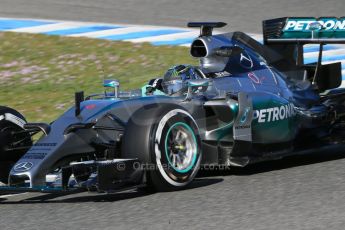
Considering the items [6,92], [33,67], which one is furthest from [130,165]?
[33,67]

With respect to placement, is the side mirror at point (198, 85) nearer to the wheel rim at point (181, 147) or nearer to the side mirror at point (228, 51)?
the side mirror at point (228, 51)

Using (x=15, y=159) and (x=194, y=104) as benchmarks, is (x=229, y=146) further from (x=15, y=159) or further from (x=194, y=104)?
(x=15, y=159)

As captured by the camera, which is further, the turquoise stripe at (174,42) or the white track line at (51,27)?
the white track line at (51,27)

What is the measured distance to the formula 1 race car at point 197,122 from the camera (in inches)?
251

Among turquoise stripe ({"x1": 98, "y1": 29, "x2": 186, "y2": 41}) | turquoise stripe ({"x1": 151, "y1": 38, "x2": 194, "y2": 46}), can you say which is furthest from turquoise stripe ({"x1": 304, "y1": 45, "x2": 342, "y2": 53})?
turquoise stripe ({"x1": 98, "y1": 29, "x2": 186, "y2": 41})

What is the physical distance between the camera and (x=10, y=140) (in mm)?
7215

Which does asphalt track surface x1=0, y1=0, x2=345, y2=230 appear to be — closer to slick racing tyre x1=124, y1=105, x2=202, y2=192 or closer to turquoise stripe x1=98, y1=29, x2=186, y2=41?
slick racing tyre x1=124, y1=105, x2=202, y2=192

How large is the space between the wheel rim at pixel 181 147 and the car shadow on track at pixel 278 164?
29.1 inches

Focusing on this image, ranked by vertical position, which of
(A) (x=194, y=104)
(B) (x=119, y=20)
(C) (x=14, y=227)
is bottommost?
(C) (x=14, y=227)

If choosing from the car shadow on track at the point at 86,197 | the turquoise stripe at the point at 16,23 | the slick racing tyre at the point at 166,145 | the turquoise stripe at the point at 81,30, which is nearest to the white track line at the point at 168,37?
the turquoise stripe at the point at 81,30

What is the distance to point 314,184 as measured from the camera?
6.52 metres

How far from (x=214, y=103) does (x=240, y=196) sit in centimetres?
116

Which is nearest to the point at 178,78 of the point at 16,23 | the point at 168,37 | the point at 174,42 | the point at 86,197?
the point at 86,197

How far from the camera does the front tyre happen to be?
638 centimetres
